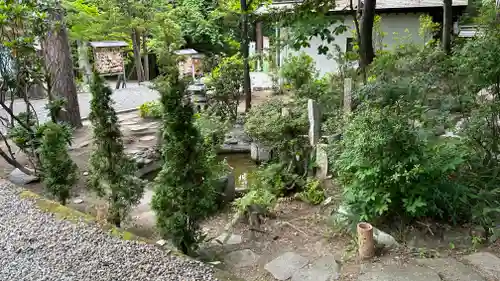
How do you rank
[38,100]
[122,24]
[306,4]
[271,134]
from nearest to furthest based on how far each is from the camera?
[271,134], [306,4], [38,100], [122,24]

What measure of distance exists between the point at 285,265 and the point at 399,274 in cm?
86

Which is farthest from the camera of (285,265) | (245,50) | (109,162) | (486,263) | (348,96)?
(245,50)

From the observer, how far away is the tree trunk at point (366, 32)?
6.97 metres

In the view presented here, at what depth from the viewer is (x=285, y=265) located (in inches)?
123

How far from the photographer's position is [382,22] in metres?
11.4

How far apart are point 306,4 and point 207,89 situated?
2.94 m

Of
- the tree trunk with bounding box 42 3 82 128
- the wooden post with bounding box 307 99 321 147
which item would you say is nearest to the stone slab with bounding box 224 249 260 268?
the wooden post with bounding box 307 99 321 147

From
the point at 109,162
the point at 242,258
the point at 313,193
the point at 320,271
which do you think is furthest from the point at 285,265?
the point at 109,162

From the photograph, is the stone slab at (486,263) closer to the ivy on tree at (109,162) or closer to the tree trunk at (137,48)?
the ivy on tree at (109,162)

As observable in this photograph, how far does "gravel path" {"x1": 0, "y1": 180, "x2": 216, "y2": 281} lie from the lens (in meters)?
2.53

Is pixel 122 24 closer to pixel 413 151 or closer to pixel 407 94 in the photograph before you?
pixel 407 94

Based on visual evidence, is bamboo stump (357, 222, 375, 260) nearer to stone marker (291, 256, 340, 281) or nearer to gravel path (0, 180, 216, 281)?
stone marker (291, 256, 340, 281)

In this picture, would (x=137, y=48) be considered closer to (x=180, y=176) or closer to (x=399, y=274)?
(x=180, y=176)

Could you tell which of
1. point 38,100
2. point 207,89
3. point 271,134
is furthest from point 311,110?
point 38,100
